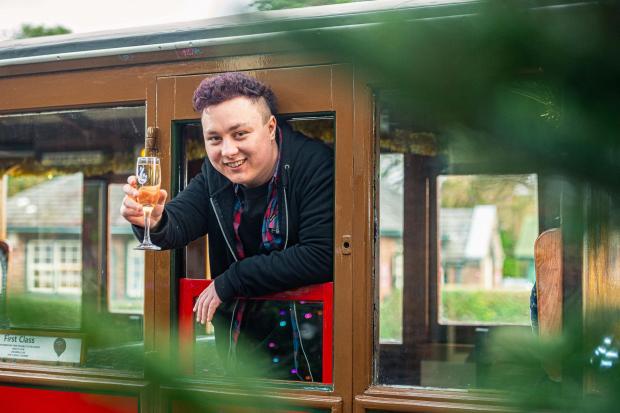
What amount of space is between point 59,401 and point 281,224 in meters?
1.47

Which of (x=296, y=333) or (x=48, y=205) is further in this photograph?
(x=48, y=205)

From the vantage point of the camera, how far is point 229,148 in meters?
3.09

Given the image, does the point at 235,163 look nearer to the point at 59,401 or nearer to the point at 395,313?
the point at 59,401

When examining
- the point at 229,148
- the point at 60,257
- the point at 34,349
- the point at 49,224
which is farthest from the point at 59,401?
the point at 49,224

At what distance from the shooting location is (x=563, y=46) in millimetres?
557

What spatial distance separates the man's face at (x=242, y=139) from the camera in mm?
3057

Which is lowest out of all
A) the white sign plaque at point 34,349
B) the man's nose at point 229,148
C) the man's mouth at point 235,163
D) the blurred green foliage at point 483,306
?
the blurred green foliage at point 483,306

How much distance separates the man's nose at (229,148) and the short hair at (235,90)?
0.18 metres

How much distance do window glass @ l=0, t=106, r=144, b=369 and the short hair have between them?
487mm

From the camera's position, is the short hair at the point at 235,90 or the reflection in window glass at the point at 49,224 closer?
the short hair at the point at 235,90

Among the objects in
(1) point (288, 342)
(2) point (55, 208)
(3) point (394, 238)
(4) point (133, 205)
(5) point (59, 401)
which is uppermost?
(2) point (55, 208)

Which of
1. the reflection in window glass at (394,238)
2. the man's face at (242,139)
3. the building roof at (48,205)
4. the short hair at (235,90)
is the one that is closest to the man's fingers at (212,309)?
Answer: the man's face at (242,139)

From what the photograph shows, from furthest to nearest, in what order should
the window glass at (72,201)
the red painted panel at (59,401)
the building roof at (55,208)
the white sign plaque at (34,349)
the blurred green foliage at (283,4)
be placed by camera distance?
the building roof at (55,208) < the window glass at (72,201) < the white sign plaque at (34,349) < the red painted panel at (59,401) < the blurred green foliage at (283,4)

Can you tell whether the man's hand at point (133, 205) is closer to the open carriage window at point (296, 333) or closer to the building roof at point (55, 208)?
the open carriage window at point (296, 333)
